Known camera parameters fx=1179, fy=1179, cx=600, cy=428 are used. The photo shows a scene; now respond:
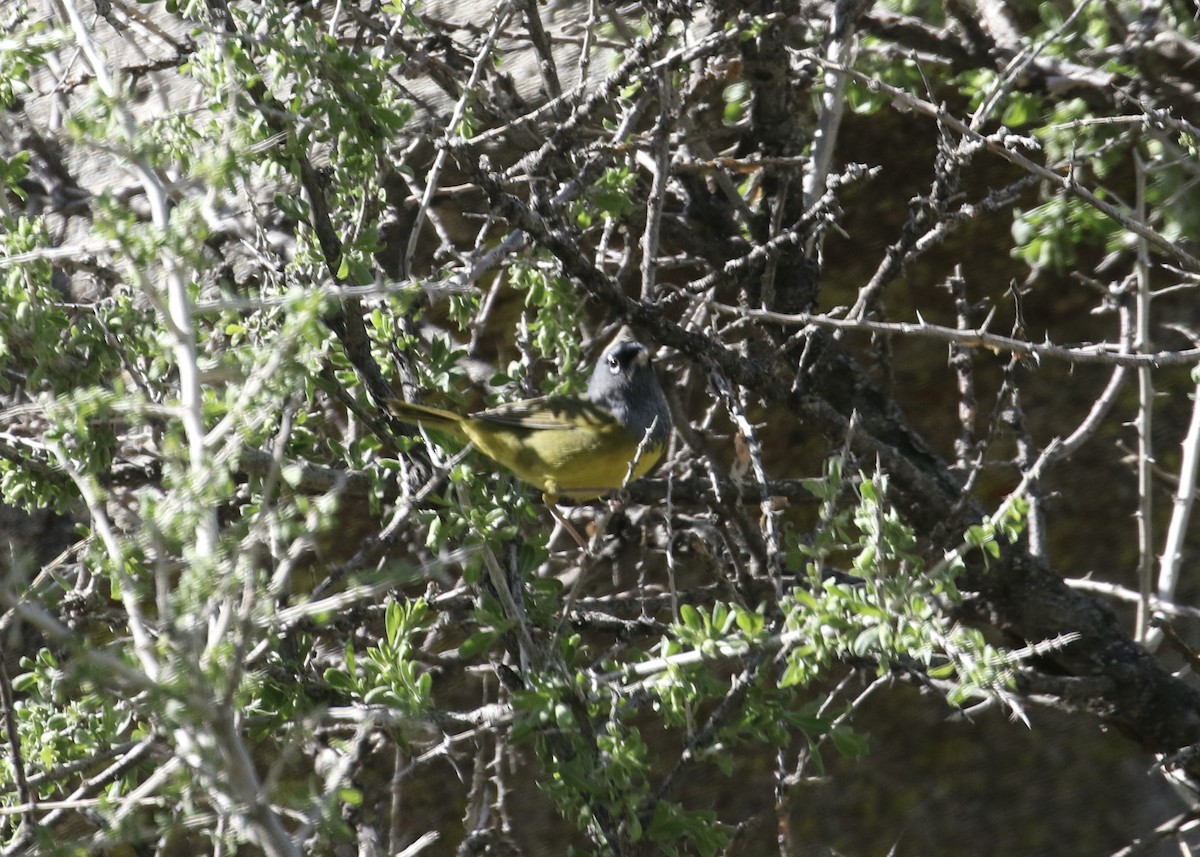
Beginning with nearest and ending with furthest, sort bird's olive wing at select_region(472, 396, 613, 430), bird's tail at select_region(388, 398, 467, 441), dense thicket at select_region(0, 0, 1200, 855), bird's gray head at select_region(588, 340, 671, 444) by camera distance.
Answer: dense thicket at select_region(0, 0, 1200, 855) → bird's tail at select_region(388, 398, 467, 441) → bird's olive wing at select_region(472, 396, 613, 430) → bird's gray head at select_region(588, 340, 671, 444)

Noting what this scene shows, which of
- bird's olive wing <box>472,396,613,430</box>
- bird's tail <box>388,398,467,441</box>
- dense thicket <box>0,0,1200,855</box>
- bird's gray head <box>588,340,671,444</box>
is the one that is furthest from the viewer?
bird's gray head <box>588,340,671,444</box>

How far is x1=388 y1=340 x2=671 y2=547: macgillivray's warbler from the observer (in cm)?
269

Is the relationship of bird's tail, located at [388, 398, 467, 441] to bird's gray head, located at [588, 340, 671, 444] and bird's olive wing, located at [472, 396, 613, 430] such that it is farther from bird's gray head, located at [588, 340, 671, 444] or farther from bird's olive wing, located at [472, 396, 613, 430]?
bird's gray head, located at [588, 340, 671, 444]

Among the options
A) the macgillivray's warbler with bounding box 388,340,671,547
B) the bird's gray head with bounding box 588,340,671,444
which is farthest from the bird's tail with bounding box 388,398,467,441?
the bird's gray head with bounding box 588,340,671,444

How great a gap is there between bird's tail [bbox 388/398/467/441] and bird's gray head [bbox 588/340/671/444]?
1.57ft

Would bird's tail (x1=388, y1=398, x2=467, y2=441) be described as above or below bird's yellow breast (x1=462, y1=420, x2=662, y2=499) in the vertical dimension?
above

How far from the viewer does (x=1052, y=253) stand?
3.37 meters

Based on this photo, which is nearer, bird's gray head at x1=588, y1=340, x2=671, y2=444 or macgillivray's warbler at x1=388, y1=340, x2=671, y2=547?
macgillivray's warbler at x1=388, y1=340, x2=671, y2=547

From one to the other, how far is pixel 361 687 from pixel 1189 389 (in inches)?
128

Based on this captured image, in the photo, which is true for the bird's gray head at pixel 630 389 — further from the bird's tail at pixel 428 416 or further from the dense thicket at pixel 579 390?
the bird's tail at pixel 428 416

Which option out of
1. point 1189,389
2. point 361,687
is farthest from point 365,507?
point 1189,389

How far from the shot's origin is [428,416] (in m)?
2.46

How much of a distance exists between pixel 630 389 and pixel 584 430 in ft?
0.70

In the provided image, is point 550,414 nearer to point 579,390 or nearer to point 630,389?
point 579,390
